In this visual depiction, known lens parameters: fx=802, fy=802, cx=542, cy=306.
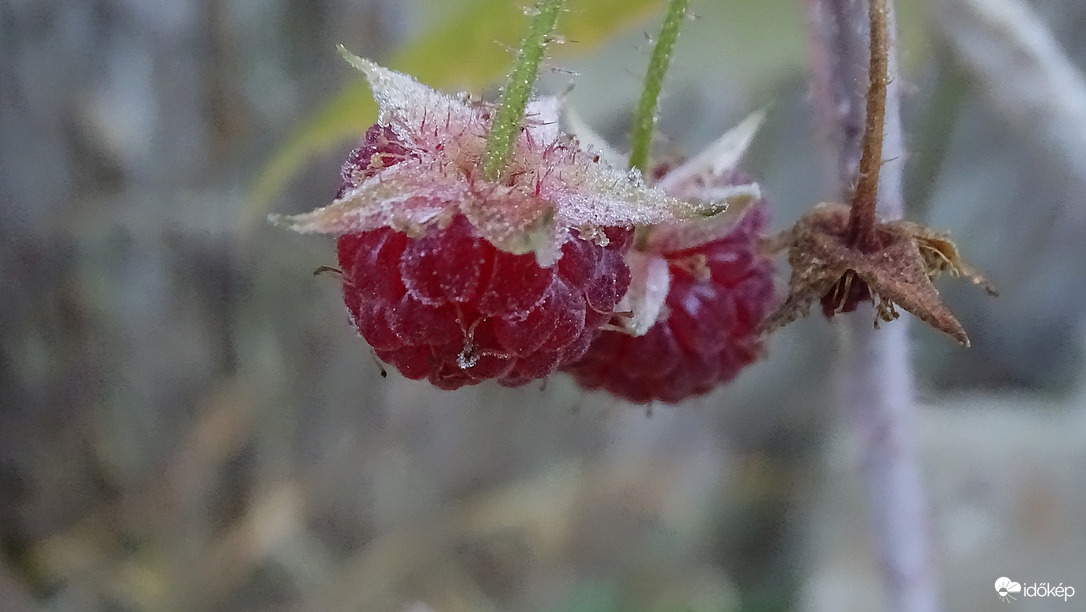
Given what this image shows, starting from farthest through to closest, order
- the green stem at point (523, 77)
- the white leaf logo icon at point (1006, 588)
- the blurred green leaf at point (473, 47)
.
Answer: the white leaf logo icon at point (1006, 588), the blurred green leaf at point (473, 47), the green stem at point (523, 77)

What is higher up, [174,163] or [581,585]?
[174,163]

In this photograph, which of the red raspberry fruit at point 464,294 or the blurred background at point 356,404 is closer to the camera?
the red raspberry fruit at point 464,294

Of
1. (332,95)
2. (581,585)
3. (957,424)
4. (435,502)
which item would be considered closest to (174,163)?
(332,95)

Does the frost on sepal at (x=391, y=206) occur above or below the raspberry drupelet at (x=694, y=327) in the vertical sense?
above

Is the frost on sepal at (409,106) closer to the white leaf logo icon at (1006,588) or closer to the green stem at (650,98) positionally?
the green stem at (650,98)

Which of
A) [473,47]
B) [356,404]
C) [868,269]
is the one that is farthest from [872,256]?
[356,404]

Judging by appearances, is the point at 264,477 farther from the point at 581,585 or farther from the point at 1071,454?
the point at 1071,454

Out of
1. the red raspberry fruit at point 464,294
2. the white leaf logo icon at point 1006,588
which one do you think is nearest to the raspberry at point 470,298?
the red raspberry fruit at point 464,294
